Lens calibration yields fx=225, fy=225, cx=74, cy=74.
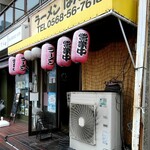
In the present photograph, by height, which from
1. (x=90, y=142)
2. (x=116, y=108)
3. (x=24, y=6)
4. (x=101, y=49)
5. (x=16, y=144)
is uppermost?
(x=24, y=6)

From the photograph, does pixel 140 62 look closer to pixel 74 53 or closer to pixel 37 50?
pixel 74 53

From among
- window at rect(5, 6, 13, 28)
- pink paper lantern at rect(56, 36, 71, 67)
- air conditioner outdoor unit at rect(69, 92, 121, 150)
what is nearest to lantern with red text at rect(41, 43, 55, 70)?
pink paper lantern at rect(56, 36, 71, 67)

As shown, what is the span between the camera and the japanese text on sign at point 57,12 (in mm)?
5505

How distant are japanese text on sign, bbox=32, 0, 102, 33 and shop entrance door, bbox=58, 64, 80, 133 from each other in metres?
1.85

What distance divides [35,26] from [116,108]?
4.75m

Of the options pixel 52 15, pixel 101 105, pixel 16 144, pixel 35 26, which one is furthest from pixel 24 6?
pixel 101 105

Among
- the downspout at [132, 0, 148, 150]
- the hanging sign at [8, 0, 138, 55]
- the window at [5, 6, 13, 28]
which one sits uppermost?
the window at [5, 6, 13, 28]

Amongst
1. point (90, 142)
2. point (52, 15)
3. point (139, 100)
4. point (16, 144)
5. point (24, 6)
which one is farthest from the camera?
point (24, 6)

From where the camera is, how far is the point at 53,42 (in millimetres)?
5949

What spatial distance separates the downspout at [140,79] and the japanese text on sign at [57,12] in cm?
148

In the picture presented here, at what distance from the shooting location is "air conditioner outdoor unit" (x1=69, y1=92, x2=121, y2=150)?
4.34m

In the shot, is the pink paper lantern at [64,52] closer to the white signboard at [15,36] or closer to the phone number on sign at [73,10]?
the phone number on sign at [73,10]

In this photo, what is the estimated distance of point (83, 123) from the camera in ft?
15.7

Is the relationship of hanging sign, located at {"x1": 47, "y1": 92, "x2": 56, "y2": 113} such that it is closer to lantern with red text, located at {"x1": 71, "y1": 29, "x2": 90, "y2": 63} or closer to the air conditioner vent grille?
the air conditioner vent grille
